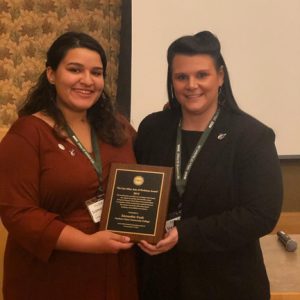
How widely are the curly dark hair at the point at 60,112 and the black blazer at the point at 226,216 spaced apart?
25 centimetres

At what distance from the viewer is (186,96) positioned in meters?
1.55

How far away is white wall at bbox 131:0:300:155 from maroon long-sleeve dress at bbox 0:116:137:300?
131 cm

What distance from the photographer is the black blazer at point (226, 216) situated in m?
1.43

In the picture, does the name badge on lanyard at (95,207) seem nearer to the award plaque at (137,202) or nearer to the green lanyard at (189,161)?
the award plaque at (137,202)

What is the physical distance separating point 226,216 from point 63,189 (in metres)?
0.57

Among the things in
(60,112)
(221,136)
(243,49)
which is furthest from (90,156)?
(243,49)

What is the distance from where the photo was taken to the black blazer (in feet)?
4.70

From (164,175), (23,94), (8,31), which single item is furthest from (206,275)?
(8,31)

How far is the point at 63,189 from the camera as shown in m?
1.44

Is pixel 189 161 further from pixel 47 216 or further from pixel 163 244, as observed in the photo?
pixel 47 216

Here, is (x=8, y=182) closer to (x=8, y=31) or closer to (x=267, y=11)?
(x=8, y=31)

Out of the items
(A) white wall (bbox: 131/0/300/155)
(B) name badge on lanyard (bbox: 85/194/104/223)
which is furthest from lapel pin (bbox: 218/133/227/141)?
(A) white wall (bbox: 131/0/300/155)

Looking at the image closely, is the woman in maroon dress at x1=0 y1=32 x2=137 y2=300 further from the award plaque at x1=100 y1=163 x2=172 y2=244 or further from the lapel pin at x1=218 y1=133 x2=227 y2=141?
the lapel pin at x1=218 y1=133 x2=227 y2=141

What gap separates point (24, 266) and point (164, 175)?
0.61 meters
